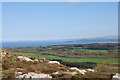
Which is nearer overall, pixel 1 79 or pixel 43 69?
pixel 1 79

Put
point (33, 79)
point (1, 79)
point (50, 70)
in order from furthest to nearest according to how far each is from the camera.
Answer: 1. point (50, 70)
2. point (33, 79)
3. point (1, 79)

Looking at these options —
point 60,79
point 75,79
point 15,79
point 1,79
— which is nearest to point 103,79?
point 75,79

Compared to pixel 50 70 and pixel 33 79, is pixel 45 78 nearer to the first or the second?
pixel 33 79

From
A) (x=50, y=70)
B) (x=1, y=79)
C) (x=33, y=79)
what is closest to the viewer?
(x=1, y=79)

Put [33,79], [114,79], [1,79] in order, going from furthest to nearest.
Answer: [114,79] → [33,79] → [1,79]

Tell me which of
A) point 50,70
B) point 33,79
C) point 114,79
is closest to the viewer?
point 33,79

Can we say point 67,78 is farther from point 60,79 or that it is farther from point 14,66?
point 14,66

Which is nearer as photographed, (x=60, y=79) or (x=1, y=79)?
(x=1, y=79)

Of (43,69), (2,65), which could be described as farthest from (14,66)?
(43,69)
